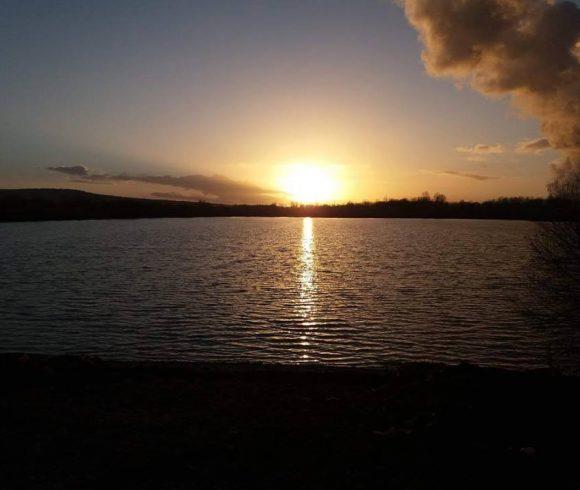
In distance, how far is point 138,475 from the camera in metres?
8.71

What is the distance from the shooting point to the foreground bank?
8664 millimetres

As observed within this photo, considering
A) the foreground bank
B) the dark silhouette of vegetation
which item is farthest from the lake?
the foreground bank

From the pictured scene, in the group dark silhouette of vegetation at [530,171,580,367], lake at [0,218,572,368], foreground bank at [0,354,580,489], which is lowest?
lake at [0,218,572,368]

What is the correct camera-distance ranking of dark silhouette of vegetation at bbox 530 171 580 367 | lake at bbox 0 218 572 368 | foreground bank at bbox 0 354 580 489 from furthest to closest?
lake at bbox 0 218 572 368 → dark silhouette of vegetation at bbox 530 171 580 367 → foreground bank at bbox 0 354 580 489

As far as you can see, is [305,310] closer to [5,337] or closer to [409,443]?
[5,337]

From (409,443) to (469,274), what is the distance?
39.9m

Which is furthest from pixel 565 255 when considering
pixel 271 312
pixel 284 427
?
pixel 271 312

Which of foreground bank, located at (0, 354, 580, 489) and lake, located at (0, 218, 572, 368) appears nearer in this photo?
foreground bank, located at (0, 354, 580, 489)

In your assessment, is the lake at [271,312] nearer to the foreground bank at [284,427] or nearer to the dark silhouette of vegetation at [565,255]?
the dark silhouette of vegetation at [565,255]

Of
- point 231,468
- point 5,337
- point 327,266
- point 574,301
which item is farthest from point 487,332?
point 327,266

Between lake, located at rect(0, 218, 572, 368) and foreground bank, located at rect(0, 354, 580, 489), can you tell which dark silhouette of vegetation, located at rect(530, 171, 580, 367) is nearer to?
lake, located at rect(0, 218, 572, 368)

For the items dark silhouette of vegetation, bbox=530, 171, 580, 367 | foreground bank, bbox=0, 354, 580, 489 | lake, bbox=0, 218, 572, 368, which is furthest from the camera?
lake, bbox=0, 218, 572, 368

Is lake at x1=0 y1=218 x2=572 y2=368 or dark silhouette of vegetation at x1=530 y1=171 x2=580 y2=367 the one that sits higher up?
dark silhouette of vegetation at x1=530 y1=171 x2=580 y2=367

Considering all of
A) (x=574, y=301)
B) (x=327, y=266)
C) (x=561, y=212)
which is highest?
(x=561, y=212)
